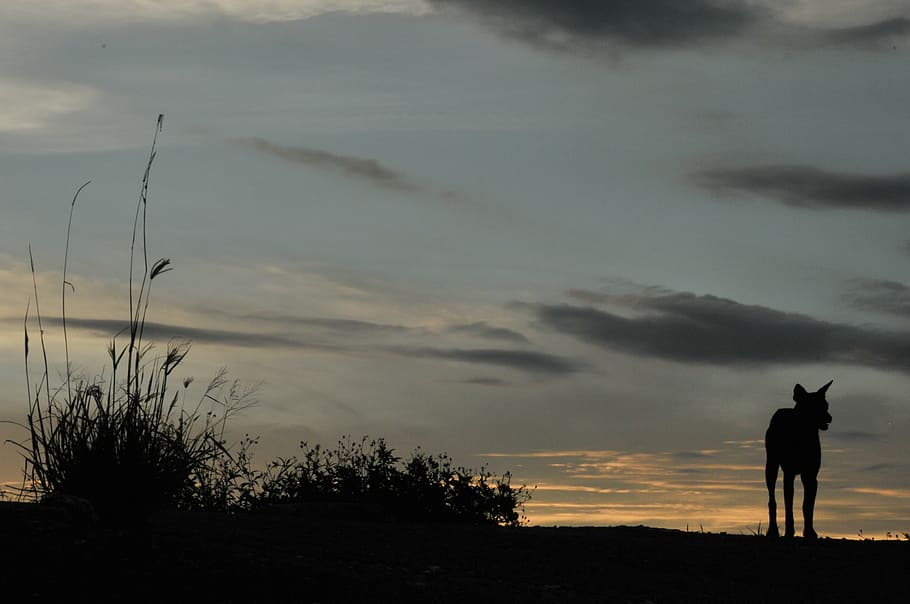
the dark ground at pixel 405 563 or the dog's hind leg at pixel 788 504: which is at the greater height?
the dog's hind leg at pixel 788 504

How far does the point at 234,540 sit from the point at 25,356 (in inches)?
119

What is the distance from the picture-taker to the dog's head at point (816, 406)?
19859mm

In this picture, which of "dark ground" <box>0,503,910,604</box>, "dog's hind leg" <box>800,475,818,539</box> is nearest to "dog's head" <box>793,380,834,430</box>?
"dog's hind leg" <box>800,475,818,539</box>

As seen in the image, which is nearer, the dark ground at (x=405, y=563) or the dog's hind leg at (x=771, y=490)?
the dark ground at (x=405, y=563)

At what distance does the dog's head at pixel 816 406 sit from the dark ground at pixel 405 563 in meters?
2.31

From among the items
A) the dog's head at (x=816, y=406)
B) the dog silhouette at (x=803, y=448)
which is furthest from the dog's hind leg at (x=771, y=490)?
the dog's head at (x=816, y=406)

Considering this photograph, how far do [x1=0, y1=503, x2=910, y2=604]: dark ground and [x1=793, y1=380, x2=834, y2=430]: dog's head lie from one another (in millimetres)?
2311

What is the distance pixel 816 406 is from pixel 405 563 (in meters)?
9.96

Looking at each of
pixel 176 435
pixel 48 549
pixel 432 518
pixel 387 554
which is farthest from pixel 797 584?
pixel 432 518

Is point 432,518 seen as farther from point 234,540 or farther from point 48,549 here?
point 48,549

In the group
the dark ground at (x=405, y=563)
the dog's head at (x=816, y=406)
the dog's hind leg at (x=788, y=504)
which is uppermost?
the dog's head at (x=816, y=406)

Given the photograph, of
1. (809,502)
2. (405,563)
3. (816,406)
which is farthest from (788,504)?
(405,563)

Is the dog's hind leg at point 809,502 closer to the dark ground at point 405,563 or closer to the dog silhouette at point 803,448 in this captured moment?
the dog silhouette at point 803,448

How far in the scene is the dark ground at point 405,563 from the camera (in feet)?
34.4
